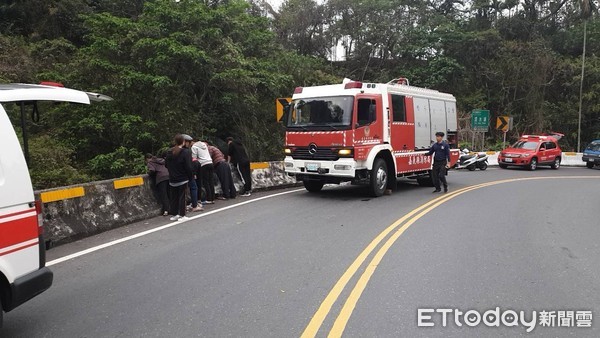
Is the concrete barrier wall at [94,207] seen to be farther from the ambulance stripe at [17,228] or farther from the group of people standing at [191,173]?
the ambulance stripe at [17,228]

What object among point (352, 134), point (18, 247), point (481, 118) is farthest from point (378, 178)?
point (481, 118)

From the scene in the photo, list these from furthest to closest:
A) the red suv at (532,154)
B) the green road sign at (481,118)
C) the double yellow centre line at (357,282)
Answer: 1. the green road sign at (481,118)
2. the red suv at (532,154)
3. the double yellow centre line at (357,282)

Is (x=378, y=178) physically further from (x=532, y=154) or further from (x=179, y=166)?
(x=532, y=154)

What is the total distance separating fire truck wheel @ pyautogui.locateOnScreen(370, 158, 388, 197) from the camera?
11844 mm

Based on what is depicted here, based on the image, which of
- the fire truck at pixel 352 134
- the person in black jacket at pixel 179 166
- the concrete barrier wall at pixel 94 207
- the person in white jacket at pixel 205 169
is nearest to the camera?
the concrete barrier wall at pixel 94 207

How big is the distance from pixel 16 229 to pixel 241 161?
877 cm

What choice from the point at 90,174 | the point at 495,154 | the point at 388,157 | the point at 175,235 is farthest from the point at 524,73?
the point at 175,235

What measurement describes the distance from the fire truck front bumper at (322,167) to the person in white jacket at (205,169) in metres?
2.20

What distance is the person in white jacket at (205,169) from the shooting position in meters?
10.6

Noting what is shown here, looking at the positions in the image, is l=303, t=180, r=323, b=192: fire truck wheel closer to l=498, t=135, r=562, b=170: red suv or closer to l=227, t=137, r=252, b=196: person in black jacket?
l=227, t=137, r=252, b=196: person in black jacket

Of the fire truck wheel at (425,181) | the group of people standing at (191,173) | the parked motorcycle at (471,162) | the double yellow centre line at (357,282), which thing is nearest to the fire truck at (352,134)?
the group of people standing at (191,173)

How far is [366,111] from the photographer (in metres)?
11.5

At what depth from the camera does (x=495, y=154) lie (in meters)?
28.9

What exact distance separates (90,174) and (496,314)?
13.7 m
